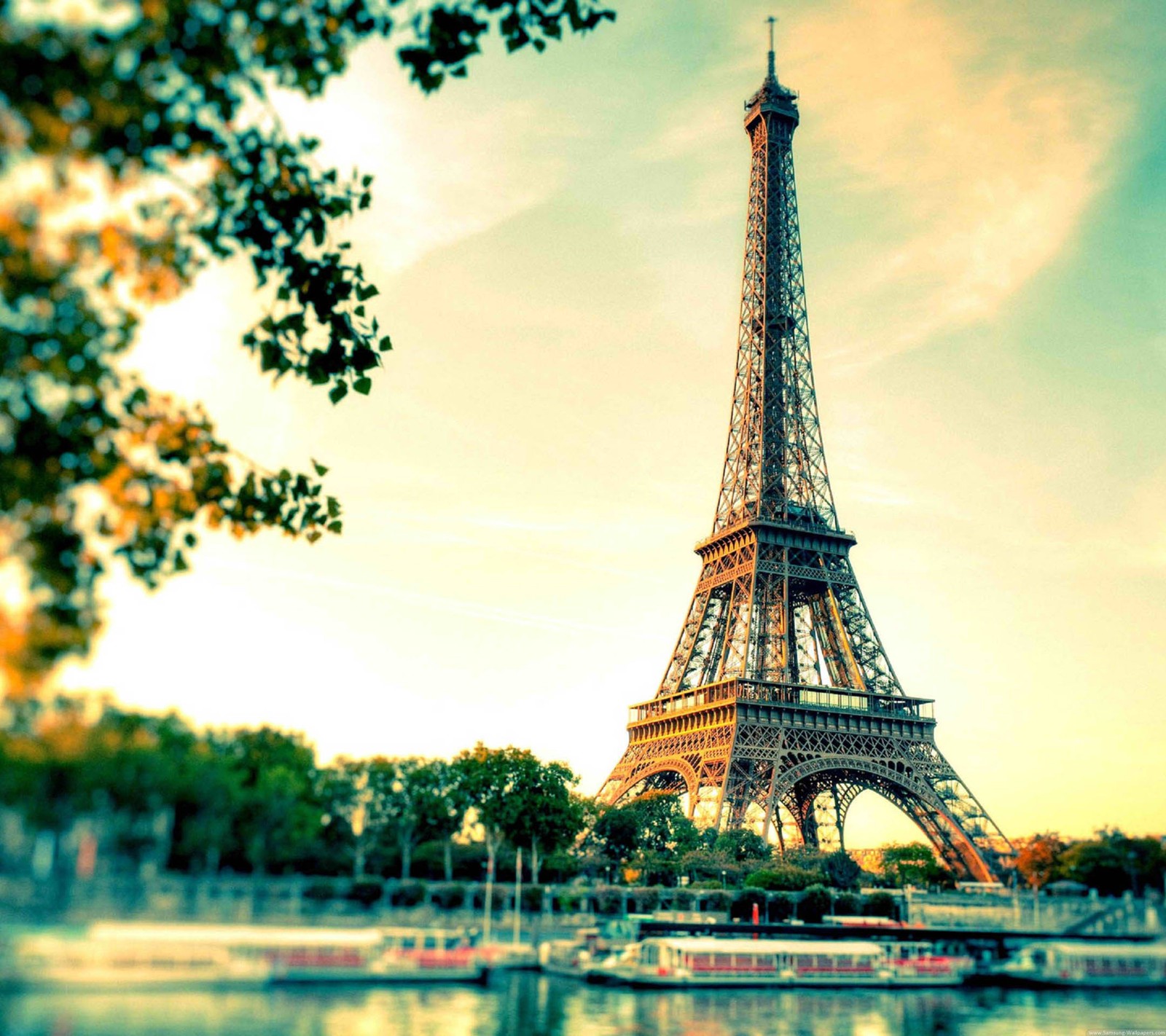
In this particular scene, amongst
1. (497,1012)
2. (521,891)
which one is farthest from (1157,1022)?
(521,891)

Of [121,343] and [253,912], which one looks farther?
[253,912]

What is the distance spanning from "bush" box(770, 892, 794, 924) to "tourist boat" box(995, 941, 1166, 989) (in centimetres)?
1776

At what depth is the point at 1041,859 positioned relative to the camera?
62.2 m

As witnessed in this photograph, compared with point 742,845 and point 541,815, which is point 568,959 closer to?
point 541,815

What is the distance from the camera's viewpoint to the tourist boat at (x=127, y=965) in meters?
8.95

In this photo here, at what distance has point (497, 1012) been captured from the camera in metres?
32.9

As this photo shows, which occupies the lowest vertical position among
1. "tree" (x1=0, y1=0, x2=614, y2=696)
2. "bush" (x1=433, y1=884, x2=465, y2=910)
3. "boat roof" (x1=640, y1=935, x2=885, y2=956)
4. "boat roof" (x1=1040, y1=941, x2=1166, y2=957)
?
"boat roof" (x1=640, y1=935, x2=885, y2=956)

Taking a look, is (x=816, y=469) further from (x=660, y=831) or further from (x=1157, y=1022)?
(x=1157, y=1022)

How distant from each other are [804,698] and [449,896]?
44151 millimetres

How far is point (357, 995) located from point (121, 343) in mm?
24101

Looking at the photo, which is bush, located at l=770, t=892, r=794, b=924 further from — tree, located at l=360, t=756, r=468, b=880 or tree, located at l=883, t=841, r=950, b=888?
tree, located at l=360, t=756, r=468, b=880

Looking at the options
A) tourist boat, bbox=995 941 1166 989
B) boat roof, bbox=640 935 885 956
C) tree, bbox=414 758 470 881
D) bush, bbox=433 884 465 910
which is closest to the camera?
tourist boat, bbox=995 941 1166 989

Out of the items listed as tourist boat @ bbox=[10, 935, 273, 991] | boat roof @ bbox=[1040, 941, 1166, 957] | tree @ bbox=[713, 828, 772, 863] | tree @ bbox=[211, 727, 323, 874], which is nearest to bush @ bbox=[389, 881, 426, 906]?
tree @ bbox=[211, 727, 323, 874]

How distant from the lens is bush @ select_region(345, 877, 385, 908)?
19281 mm
